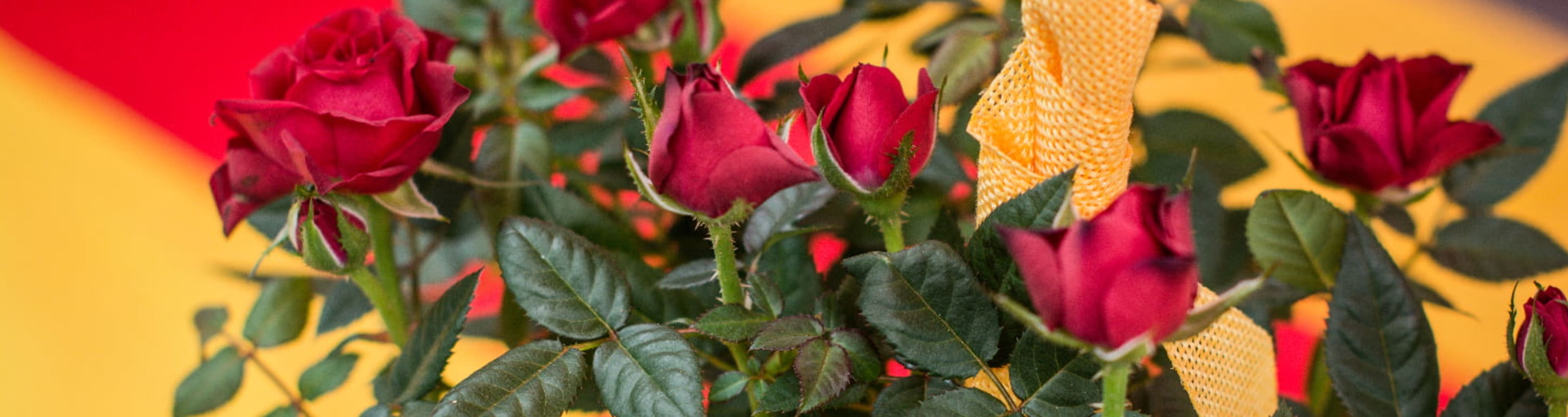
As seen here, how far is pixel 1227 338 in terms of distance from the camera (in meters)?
0.28

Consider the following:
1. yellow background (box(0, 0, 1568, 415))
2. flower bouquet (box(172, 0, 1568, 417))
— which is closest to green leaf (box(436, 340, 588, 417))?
flower bouquet (box(172, 0, 1568, 417))

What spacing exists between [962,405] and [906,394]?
0.02 m

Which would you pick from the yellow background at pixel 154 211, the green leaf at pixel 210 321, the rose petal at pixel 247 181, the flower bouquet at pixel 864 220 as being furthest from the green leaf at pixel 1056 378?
the yellow background at pixel 154 211

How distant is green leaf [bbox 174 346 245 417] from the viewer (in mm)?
392

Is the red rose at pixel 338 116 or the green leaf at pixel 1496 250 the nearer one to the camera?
the red rose at pixel 338 116

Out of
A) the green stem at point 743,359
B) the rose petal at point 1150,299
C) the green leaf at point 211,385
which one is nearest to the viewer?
the rose petal at point 1150,299

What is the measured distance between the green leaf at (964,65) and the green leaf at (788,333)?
0.13 metres

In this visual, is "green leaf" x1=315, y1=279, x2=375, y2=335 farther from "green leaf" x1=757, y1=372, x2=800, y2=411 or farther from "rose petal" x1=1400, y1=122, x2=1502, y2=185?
"rose petal" x1=1400, y1=122, x2=1502, y2=185

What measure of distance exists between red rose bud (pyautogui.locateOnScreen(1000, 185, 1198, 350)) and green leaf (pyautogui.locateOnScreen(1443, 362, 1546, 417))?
0.48 ft

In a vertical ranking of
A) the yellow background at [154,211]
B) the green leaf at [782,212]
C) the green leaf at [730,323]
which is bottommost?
the yellow background at [154,211]

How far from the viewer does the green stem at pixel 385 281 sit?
0.33 metres

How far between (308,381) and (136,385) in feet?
2.76

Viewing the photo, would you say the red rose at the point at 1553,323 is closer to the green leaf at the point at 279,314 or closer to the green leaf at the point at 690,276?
the green leaf at the point at 690,276

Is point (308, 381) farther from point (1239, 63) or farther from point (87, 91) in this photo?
point (87, 91)
